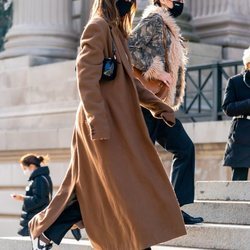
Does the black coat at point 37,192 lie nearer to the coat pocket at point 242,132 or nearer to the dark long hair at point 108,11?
the coat pocket at point 242,132

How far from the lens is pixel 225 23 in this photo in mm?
15336

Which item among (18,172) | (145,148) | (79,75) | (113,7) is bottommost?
(18,172)

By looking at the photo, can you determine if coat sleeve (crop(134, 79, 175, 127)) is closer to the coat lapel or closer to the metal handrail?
the coat lapel

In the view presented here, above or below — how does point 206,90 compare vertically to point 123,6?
below

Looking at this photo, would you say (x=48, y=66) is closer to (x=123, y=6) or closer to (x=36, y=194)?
(x=36, y=194)

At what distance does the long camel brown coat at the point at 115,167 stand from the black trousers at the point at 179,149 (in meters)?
0.93

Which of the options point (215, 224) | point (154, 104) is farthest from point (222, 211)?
point (154, 104)

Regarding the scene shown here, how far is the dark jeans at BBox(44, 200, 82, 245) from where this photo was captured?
668cm

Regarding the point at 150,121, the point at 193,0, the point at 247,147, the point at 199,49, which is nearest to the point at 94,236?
the point at 150,121

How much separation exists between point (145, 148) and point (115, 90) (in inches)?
16.1

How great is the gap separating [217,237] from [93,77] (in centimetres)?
177

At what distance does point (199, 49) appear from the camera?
48.4 ft

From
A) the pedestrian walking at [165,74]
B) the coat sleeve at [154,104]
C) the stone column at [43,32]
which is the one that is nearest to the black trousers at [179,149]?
the pedestrian walking at [165,74]

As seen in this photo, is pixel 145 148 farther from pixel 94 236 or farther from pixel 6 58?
pixel 6 58
